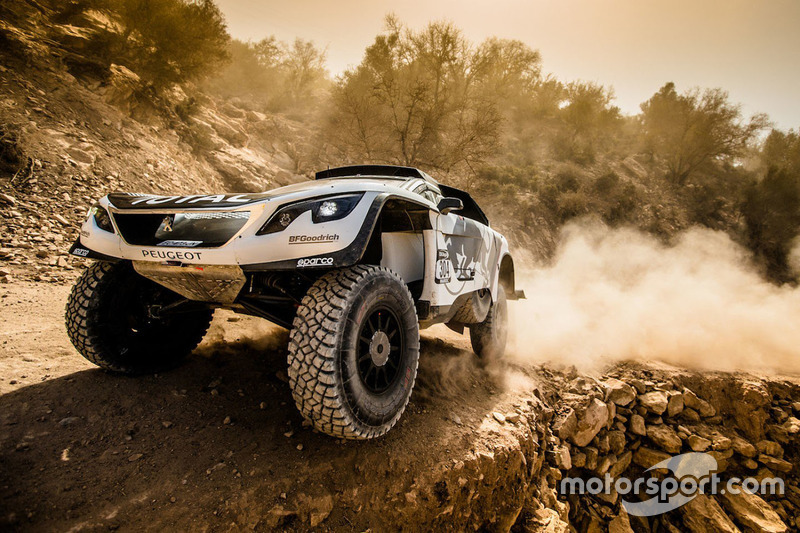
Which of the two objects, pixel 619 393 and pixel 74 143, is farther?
pixel 74 143

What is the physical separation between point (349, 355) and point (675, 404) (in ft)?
18.9

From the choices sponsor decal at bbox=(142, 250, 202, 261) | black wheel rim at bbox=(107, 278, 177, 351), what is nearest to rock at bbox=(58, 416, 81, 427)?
black wheel rim at bbox=(107, 278, 177, 351)

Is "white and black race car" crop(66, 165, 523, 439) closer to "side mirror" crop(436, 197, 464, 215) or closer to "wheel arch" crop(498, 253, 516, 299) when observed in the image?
"side mirror" crop(436, 197, 464, 215)

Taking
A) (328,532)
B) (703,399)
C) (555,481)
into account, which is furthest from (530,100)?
(328,532)

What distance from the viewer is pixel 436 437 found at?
9.20 ft

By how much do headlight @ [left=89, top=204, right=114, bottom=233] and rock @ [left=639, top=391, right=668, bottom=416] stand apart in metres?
6.55

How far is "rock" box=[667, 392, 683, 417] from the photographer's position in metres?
5.33

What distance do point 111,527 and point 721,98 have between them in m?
30.9

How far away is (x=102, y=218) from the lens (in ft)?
7.86

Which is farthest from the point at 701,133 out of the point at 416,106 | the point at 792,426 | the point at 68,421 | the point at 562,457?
the point at 68,421

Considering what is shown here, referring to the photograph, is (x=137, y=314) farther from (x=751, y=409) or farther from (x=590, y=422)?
(x=751, y=409)

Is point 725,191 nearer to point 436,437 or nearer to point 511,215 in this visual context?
point 511,215

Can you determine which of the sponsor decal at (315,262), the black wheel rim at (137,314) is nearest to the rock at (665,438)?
the sponsor decal at (315,262)

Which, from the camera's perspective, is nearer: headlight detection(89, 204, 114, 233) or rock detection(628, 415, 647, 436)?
headlight detection(89, 204, 114, 233)
